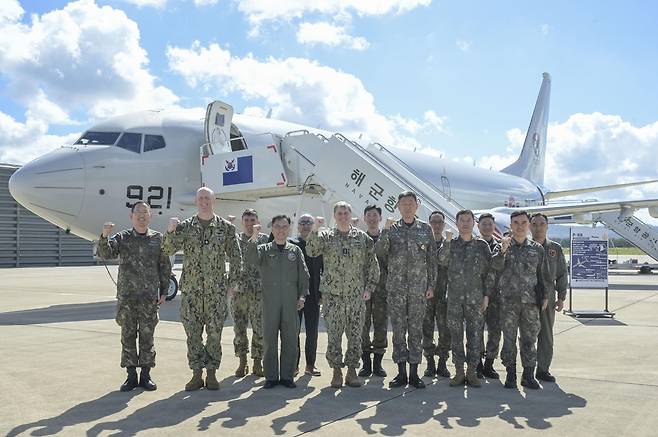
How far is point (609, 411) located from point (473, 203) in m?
17.3

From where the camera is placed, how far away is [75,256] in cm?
3541

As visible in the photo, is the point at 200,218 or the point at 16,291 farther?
the point at 16,291

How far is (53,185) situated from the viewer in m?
11.3

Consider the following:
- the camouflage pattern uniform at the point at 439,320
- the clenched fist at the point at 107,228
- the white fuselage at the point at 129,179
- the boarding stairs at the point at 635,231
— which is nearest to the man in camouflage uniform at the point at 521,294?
the camouflage pattern uniform at the point at 439,320

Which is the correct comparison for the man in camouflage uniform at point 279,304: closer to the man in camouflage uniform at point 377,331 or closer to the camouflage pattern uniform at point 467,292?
the man in camouflage uniform at point 377,331

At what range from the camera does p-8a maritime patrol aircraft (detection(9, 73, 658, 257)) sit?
11.2 m

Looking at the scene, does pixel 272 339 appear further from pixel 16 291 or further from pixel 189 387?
pixel 16 291

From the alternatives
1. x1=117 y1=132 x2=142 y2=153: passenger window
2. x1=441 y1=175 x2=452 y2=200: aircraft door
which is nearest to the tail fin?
x1=441 y1=175 x2=452 y2=200: aircraft door

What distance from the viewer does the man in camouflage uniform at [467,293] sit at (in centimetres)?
574

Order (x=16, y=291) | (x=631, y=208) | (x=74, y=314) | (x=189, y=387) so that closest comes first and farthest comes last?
(x=189, y=387), (x=74, y=314), (x=16, y=291), (x=631, y=208)

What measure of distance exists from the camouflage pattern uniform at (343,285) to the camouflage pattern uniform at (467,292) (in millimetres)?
765

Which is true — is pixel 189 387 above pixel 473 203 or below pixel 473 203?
below

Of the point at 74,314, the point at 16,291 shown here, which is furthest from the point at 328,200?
the point at 16,291

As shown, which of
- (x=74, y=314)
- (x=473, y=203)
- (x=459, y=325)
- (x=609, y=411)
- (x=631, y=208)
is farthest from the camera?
(x=473, y=203)
